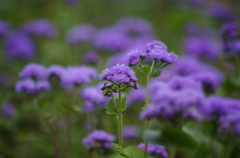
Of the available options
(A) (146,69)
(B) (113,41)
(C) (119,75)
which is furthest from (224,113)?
(B) (113,41)

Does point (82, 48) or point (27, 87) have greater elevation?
point (82, 48)

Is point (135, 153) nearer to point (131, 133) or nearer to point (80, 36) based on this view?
point (131, 133)

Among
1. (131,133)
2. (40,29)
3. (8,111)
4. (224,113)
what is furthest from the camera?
(40,29)

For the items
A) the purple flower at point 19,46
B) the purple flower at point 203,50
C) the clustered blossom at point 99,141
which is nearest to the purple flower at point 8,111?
the purple flower at point 19,46

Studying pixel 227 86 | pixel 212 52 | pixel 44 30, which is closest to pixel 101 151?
pixel 227 86

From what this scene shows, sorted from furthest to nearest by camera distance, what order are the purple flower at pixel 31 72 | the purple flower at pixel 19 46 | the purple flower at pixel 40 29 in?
the purple flower at pixel 40 29 < the purple flower at pixel 19 46 < the purple flower at pixel 31 72

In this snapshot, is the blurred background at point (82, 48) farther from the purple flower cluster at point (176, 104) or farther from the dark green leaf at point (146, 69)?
the purple flower cluster at point (176, 104)
